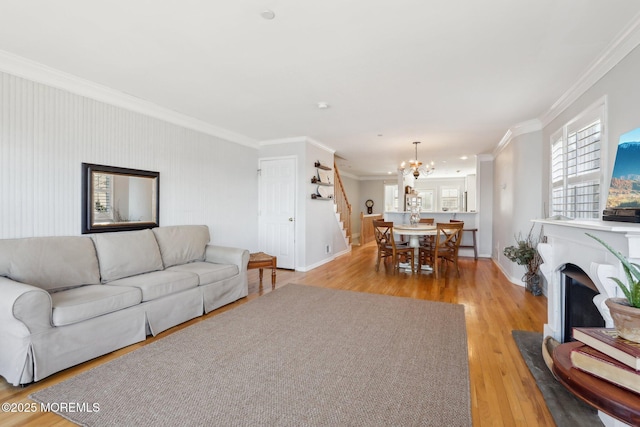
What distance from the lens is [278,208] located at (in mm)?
5520

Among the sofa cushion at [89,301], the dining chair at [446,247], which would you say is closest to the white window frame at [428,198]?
the dining chair at [446,247]

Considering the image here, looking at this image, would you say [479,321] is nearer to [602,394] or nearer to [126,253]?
[602,394]

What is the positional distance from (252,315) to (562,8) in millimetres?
3544

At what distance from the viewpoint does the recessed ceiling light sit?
1901 millimetres

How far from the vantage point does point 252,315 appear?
10.3 ft

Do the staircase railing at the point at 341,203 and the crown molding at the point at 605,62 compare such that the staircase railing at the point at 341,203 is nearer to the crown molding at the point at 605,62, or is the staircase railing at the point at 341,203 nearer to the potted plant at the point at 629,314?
the crown molding at the point at 605,62

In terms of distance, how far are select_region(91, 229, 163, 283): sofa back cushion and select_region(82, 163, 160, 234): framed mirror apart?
22 centimetres

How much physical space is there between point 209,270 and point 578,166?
4.14m

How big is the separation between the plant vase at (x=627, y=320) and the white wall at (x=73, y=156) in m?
4.03

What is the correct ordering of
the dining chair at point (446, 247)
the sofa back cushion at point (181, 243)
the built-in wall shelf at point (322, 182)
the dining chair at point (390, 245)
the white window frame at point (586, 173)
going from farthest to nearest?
the built-in wall shelf at point (322, 182)
the dining chair at point (390, 245)
the dining chair at point (446, 247)
the sofa back cushion at point (181, 243)
the white window frame at point (586, 173)

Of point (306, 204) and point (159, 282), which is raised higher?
point (306, 204)

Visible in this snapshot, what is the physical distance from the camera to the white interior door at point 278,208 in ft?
17.8

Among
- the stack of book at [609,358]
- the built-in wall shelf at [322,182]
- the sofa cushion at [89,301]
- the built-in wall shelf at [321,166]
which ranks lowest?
the sofa cushion at [89,301]

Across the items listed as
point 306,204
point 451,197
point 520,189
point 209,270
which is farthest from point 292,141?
point 451,197
